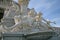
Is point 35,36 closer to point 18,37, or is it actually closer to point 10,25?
point 18,37

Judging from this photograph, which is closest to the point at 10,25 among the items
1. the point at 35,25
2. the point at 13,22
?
the point at 13,22

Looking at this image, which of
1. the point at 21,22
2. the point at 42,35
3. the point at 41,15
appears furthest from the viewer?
the point at 41,15

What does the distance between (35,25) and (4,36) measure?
2387mm

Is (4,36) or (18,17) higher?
(18,17)

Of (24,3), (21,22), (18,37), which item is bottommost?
(18,37)

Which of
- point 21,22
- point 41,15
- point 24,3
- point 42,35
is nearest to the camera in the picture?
point 42,35

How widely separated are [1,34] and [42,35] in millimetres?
2048

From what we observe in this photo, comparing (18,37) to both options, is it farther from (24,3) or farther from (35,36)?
(24,3)

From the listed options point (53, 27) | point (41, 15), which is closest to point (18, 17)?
point (41, 15)

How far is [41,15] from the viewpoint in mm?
12703

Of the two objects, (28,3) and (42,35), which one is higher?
(28,3)

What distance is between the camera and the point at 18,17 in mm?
12375

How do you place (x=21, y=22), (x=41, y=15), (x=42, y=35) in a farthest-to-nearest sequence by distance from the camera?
(x=41, y=15) → (x=21, y=22) → (x=42, y=35)

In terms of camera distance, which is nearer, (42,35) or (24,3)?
(42,35)
